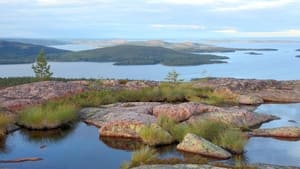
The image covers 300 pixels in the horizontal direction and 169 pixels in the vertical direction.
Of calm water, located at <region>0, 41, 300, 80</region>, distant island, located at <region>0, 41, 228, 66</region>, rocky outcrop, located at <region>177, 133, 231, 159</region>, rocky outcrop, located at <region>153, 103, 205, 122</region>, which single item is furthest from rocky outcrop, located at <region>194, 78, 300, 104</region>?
distant island, located at <region>0, 41, 228, 66</region>

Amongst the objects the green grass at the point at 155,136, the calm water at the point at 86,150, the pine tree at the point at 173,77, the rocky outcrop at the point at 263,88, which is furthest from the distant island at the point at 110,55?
the green grass at the point at 155,136

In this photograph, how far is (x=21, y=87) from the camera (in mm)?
21766

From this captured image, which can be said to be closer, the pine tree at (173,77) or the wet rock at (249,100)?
the wet rock at (249,100)

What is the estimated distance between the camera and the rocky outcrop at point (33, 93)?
1900 centimetres

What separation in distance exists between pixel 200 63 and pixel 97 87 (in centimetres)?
9450

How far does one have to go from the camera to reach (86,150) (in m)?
13.2

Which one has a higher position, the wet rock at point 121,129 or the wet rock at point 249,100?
the wet rock at point 249,100

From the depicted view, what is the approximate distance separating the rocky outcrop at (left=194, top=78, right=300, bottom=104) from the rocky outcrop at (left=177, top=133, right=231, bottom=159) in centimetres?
1035

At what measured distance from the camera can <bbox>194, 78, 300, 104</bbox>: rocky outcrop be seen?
23.5 metres

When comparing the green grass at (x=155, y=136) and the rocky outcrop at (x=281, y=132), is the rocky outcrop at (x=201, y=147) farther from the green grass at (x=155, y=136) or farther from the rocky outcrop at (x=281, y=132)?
the rocky outcrop at (x=281, y=132)

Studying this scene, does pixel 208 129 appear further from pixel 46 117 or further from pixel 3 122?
pixel 3 122

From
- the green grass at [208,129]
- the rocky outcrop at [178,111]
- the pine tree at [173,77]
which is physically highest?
the pine tree at [173,77]

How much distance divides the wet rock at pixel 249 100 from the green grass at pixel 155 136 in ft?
28.9

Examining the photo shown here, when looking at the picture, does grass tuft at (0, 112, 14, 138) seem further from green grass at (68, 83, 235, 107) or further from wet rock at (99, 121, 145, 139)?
green grass at (68, 83, 235, 107)
